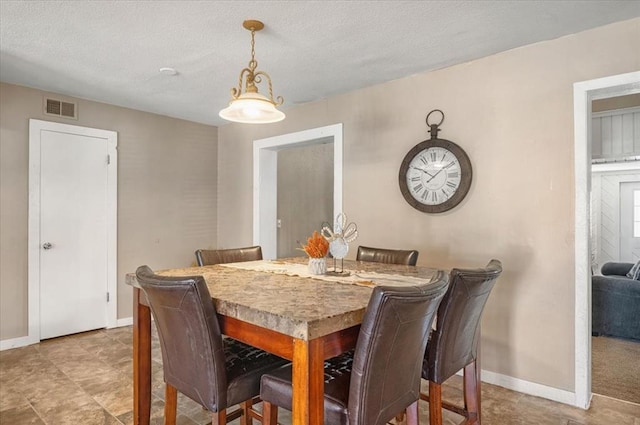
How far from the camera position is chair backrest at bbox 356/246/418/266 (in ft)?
8.79

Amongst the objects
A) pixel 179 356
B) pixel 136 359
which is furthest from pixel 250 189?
pixel 179 356

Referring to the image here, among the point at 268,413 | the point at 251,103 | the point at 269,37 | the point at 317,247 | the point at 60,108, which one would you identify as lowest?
the point at 268,413

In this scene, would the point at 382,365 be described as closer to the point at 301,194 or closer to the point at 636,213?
the point at 301,194

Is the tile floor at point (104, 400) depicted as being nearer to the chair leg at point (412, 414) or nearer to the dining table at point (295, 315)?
the dining table at point (295, 315)

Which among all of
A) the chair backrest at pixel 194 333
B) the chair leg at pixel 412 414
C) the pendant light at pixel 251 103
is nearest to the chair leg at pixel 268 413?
the chair backrest at pixel 194 333

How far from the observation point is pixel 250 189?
16.0 ft

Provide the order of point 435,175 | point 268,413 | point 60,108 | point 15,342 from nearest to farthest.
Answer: point 268,413 → point 435,175 → point 15,342 → point 60,108

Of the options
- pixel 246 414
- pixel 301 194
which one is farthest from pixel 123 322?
pixel 301 194

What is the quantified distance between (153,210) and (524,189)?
12.9 ft

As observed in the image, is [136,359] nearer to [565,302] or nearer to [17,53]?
[17,53]

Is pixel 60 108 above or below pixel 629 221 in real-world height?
above

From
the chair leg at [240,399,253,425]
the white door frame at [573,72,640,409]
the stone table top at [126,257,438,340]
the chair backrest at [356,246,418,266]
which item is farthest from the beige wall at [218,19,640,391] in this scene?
the chair leg at [240,399,253,425]

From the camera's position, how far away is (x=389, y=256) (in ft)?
9.22

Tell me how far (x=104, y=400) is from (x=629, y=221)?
805 cm
